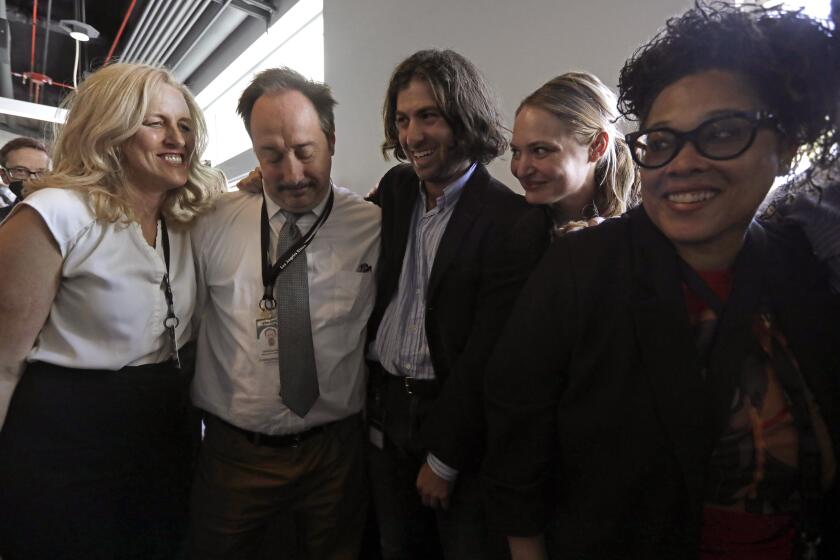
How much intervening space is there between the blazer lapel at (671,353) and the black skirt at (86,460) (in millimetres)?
1420

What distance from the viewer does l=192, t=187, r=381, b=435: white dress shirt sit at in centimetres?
153

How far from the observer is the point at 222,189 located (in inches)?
72.2

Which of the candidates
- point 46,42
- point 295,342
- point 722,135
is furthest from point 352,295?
point 46,42

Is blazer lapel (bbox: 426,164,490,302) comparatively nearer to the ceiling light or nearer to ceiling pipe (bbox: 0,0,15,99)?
the ceiling light

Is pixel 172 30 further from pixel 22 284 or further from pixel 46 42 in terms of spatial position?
pixel 22 284

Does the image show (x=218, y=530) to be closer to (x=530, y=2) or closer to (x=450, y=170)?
(x=450, y=170)

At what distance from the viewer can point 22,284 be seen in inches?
49.7

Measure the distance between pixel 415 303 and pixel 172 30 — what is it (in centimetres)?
548

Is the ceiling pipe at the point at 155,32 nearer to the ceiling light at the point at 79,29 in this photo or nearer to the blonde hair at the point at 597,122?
the ceiling light at the point at 79,29

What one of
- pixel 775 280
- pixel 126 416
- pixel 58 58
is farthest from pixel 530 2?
pixel 58 58

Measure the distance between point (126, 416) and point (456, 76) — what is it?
1.50 m

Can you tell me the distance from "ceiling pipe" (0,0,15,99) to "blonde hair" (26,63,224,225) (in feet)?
17.8

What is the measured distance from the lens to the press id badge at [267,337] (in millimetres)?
1537

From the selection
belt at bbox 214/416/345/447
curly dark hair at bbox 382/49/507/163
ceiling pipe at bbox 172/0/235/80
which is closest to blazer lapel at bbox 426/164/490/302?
curly dark hair at bbox 382/49/507/163
